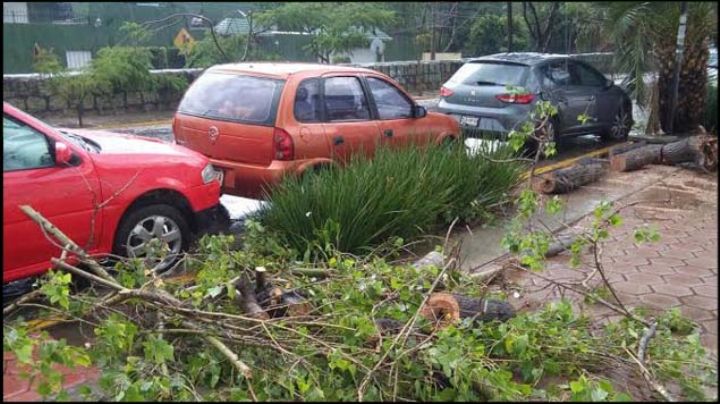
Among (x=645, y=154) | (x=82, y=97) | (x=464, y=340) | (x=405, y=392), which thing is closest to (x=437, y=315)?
(x=464, y=340)

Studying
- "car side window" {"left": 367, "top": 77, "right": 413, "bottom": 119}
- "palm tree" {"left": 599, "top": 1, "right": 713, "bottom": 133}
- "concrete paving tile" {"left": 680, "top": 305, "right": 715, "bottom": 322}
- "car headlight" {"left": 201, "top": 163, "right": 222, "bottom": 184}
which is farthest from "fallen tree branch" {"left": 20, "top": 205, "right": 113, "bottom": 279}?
"palm tree" {"left": 599, "top": 1, "right": 713, "bottom": 133}

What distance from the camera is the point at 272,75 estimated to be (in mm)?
6652

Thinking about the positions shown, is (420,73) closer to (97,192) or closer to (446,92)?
(446,92)

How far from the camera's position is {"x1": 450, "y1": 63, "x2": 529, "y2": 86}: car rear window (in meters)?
10.2

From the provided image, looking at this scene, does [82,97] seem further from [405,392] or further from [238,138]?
[405,392]

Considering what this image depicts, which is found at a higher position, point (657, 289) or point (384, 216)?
point (384, 216)

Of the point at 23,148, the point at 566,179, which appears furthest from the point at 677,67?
the point at 23,148

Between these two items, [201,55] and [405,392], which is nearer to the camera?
[405,392]

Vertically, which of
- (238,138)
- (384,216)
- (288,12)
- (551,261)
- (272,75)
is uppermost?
(288,12)

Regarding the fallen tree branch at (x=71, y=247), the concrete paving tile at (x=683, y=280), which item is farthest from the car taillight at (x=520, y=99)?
the fallen tree branch at (x=71, y=247)

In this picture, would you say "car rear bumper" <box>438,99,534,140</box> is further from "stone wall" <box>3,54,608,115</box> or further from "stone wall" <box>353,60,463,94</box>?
"stone wall" <box>353,60,463,94</box>

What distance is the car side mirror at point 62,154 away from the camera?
4586mm

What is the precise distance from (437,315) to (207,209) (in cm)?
240

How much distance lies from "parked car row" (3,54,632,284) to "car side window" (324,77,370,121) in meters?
0.01
